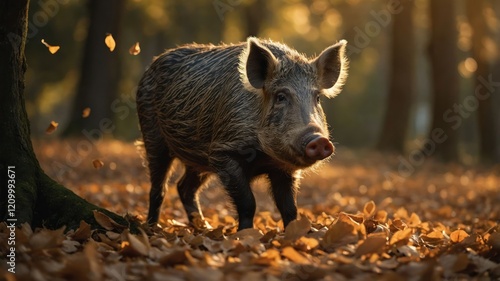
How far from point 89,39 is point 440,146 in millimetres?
10906

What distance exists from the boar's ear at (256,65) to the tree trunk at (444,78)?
1431 centimetres

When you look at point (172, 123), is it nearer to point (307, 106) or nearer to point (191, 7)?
point (307, 106)

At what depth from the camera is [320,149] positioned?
496 cm

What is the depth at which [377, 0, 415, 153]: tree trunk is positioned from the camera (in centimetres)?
2269

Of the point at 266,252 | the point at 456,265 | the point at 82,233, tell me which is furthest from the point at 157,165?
the point at 456,265

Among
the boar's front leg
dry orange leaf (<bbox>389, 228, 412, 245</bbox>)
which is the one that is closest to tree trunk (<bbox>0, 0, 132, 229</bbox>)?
the boar's front leg

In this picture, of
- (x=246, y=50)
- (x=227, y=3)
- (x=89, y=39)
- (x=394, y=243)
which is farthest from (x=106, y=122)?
(x=394, y=243)

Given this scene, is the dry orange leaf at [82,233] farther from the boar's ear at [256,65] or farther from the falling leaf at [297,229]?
the boar's ear at [256,65]

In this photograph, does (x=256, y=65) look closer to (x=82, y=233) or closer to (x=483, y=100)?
(x=82, y=233)

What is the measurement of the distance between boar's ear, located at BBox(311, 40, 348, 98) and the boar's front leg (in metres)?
1.12

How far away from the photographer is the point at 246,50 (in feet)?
19.5

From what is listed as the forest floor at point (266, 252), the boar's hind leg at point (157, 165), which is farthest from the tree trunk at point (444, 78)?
the boar's hind leg at point (157, 165)

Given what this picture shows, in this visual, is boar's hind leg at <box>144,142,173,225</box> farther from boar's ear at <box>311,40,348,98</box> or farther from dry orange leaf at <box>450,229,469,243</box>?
dry orange leaf at <box>450,229,469,243</box>

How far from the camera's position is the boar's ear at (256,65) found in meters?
5.77
